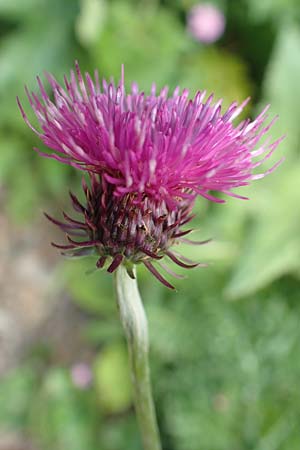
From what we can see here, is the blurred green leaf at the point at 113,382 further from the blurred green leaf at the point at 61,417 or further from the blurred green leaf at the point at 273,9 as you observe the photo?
the blurred green leaf at the point at 273,9

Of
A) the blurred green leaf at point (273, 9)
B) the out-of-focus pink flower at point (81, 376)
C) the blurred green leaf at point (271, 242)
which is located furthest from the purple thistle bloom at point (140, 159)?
the blurred green leaf at point (273, 9)

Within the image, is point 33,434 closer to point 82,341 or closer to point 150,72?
point 82,341

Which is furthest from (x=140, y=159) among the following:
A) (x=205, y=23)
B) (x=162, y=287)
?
(x=205, y=23)

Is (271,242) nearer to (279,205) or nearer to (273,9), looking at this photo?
(279,205)

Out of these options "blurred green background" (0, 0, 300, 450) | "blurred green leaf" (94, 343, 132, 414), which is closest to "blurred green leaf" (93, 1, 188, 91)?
"blurred green background" (0, 0, 300, 450)

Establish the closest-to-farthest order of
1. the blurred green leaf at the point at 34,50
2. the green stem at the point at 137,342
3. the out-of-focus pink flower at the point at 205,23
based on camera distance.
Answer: the green stem at the point at 137,342
the out-of-focus pink flower at the point at 205,23
the blurred green leaf at the point at 34,50

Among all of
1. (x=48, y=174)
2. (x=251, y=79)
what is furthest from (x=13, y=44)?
(x=251, y=79)
